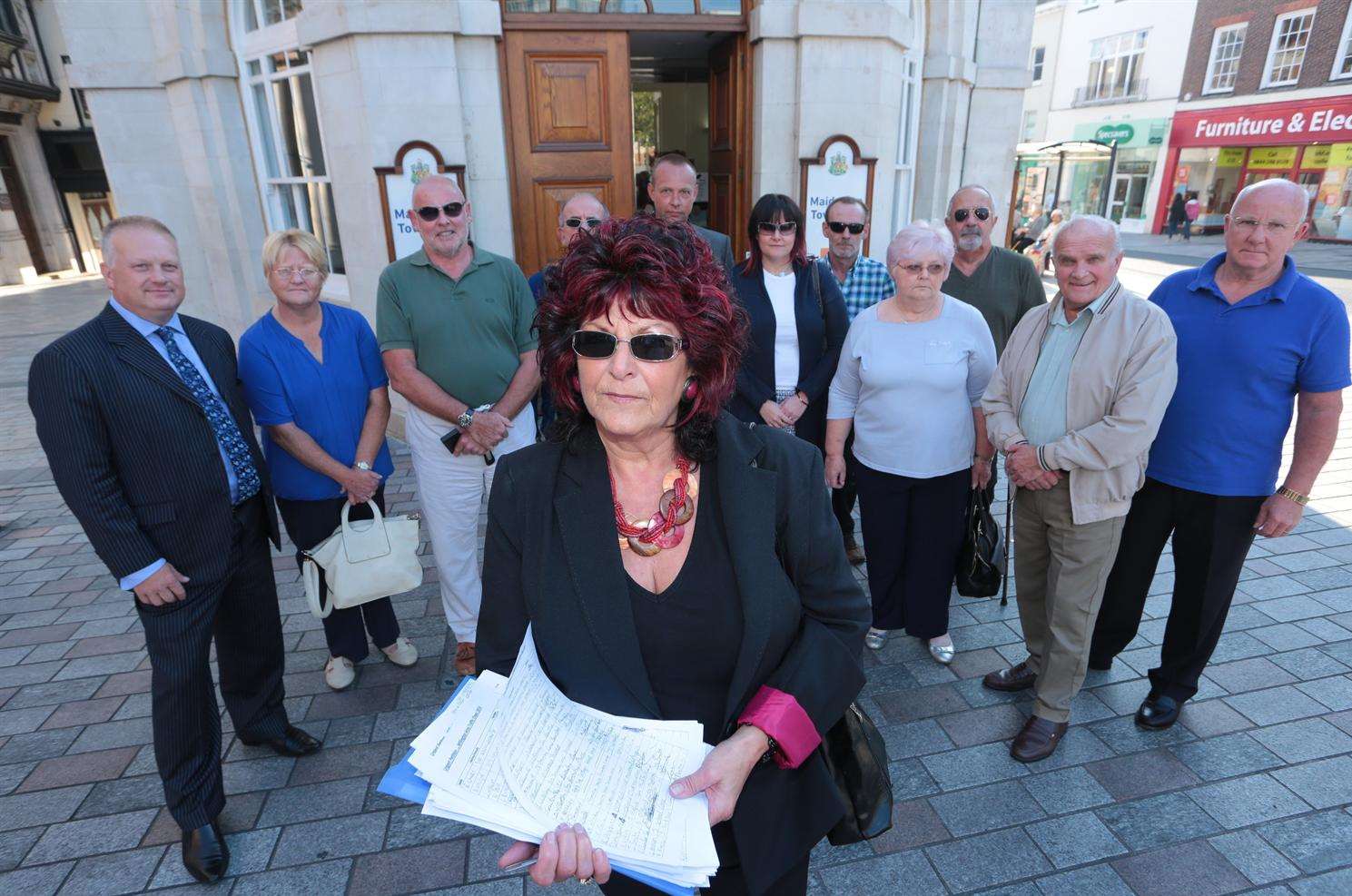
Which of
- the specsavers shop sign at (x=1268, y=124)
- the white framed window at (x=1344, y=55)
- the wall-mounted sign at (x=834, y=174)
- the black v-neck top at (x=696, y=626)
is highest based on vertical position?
the white framed window at (x=1344, y=55)

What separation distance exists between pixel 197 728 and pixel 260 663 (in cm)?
45

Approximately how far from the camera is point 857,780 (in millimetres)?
1725

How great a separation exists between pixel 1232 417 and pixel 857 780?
230 cm

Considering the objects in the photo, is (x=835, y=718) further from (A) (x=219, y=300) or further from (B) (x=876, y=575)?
(A) (x=219, y=300)

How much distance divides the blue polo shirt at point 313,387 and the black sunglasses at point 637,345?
2094mm

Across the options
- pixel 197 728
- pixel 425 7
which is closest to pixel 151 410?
pixel 197 728

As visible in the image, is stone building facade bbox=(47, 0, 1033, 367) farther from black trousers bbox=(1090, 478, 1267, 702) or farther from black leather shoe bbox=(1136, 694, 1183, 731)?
black leather shoe bbox=(1136, 694, 1183, 731)

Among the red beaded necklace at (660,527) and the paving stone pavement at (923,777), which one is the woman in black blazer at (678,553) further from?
the paving stone pavement at (923,777)

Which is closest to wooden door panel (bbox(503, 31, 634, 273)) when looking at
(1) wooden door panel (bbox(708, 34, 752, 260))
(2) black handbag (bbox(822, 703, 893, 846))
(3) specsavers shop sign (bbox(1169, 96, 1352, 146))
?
(1) wooden door panel (bbox(708, 34, 752, 260))

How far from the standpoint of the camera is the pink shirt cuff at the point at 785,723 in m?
1.52

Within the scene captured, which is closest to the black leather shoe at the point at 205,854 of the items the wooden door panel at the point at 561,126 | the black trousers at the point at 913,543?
the black trousers at the point at 913,543

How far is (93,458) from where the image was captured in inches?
91.7

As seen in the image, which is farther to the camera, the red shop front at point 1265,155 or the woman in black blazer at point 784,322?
the red shop front at point 1265,155

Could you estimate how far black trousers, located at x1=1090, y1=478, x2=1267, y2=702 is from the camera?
302 centimetres
